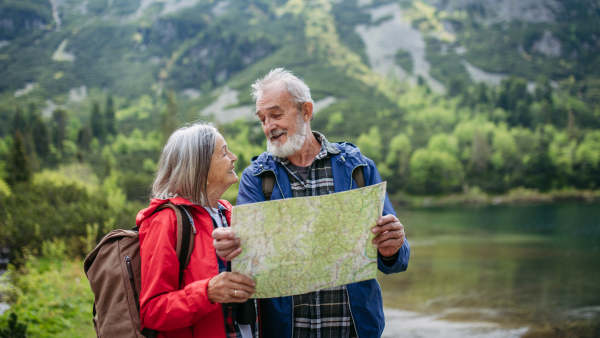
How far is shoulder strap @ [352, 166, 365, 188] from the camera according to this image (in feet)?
7.64

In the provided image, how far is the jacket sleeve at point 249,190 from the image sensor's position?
2.23 m

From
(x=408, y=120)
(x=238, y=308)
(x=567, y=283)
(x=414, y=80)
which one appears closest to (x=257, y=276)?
(x=238, y=308)

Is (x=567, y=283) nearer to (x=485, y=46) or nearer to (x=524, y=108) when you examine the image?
(x=524, y=108)

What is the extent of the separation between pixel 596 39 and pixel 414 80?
59.8 metres

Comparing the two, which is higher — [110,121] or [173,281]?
[173,281]

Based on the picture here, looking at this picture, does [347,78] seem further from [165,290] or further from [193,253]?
[165,290]

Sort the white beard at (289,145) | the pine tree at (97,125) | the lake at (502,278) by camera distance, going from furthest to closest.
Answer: the pine tree at (97,125)
the lake at (502,278)
the white beard at (289,145)

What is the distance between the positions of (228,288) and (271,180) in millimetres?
782

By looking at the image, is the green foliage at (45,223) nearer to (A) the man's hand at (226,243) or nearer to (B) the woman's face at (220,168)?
(B) the woman's face at (220,168)

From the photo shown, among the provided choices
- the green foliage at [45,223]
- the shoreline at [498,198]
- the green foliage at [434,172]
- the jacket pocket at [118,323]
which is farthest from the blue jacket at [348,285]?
the green foliage at [434,172]

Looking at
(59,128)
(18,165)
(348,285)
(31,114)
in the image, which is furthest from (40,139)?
(348,285)

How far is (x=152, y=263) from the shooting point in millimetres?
1753

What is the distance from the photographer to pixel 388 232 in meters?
1.89

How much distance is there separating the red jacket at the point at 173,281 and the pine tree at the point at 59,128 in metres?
75.3
